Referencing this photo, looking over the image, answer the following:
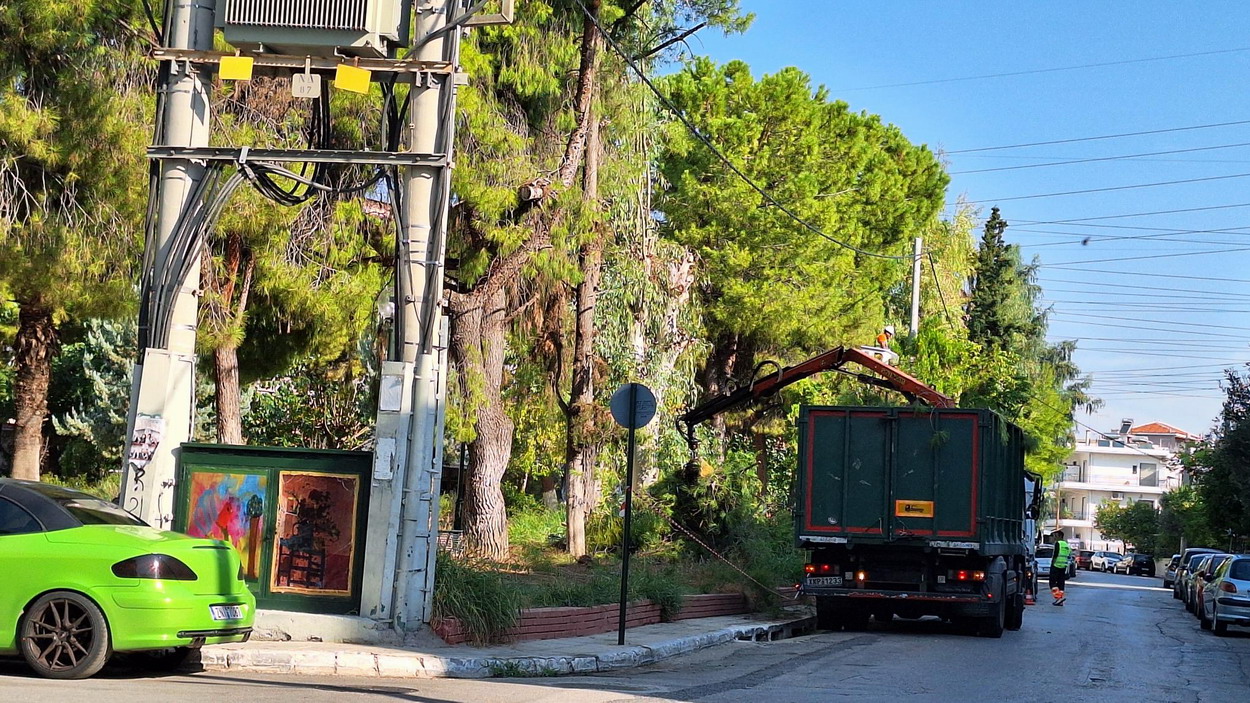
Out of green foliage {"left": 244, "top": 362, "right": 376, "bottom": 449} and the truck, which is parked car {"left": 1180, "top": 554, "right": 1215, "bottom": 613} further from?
green foliage {"left": 244, "top": 362, "right": 376, "bottom": 449}

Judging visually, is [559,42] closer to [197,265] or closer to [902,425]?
[902,425]

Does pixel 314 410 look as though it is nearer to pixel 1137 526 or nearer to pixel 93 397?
pixel 93 397

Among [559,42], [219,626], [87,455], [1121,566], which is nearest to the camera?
[219,626]

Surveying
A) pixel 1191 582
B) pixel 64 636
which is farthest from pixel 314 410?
pixel 64 636

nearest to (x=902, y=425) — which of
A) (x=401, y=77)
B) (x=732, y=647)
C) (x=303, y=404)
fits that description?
(x=732, y=647)

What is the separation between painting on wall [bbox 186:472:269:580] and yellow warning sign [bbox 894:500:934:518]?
8940mm

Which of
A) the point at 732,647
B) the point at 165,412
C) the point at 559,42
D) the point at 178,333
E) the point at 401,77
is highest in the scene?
the point at 559,42

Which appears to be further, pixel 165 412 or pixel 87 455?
pixel 87 455

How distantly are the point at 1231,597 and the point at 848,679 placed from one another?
14159 mm

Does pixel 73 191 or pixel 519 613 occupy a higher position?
pixel 73 191

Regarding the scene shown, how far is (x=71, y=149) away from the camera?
18.2m

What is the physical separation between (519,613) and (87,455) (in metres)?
27.1

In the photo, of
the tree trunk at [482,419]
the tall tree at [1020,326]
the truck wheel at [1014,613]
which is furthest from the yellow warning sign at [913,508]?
the tall tree at [1020,326]

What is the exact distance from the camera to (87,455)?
36438 mm
